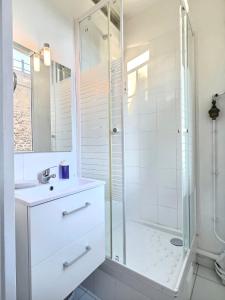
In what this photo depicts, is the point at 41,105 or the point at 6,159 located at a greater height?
the point at 41,105

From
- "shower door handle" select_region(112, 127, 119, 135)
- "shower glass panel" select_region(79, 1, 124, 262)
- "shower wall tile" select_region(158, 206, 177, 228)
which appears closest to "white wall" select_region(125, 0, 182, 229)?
"shower wall tile" select_region(158, 206, 177, 228)

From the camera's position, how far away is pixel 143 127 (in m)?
2.19

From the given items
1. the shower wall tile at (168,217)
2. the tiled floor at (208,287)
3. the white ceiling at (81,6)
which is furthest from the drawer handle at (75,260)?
the white ceiling at (81,6)

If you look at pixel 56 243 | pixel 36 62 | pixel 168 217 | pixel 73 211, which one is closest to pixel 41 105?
pixel 36 62

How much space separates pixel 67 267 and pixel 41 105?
Result: 1132 mm

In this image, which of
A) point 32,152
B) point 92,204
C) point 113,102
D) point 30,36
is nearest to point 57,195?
point 92,204

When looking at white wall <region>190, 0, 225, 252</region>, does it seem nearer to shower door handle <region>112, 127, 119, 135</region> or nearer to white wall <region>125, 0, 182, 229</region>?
white wall <region>125, 0, 182, 229</region>

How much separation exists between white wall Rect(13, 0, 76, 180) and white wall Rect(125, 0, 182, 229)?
0.83 meters

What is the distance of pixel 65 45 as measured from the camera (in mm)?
1633

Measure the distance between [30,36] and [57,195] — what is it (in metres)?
1.17

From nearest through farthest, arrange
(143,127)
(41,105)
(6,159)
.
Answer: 1. (6,159)
2. (41,105)
3. (143,127)

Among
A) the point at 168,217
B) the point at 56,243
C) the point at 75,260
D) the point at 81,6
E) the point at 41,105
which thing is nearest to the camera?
the point at 56,243

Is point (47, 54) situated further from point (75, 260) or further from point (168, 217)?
point (168, 217)

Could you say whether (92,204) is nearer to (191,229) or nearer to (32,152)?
(32,152)
